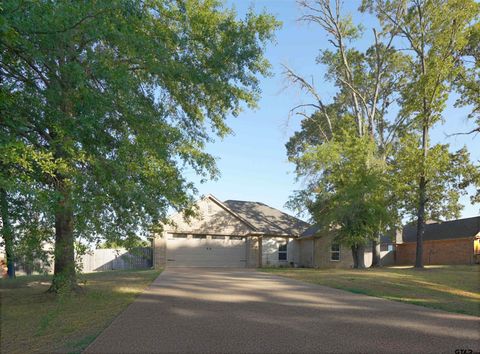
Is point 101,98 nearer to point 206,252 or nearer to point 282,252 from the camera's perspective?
point 206,252

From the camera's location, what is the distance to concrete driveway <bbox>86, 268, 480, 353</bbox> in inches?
241

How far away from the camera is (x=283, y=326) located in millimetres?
7461

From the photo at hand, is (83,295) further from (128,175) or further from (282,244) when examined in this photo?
(282,244)

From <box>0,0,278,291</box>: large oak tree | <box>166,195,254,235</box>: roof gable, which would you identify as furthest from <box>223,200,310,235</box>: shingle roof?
<box>0,0,278,291</box>: large oak tree

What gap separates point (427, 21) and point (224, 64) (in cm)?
2001

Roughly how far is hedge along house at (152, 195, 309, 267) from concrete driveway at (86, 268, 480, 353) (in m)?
16.5

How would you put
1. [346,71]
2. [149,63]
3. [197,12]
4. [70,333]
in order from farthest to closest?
[346,71] < [197,12] < [149,63] < [70,333]

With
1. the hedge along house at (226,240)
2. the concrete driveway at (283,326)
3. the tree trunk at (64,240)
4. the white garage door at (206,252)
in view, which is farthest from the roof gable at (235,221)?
the concrete driveway at (283,326)

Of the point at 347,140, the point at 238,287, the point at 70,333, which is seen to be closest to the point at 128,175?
the point at 70,333

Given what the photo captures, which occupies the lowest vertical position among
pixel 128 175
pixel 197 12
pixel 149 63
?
pixel 128 175

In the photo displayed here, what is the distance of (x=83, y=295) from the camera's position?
40.6ft

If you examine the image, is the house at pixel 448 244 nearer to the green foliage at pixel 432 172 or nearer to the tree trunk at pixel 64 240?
the green foliage at pixel 432 172

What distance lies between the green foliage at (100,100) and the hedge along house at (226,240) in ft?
49.7

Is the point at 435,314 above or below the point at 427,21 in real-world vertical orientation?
below
